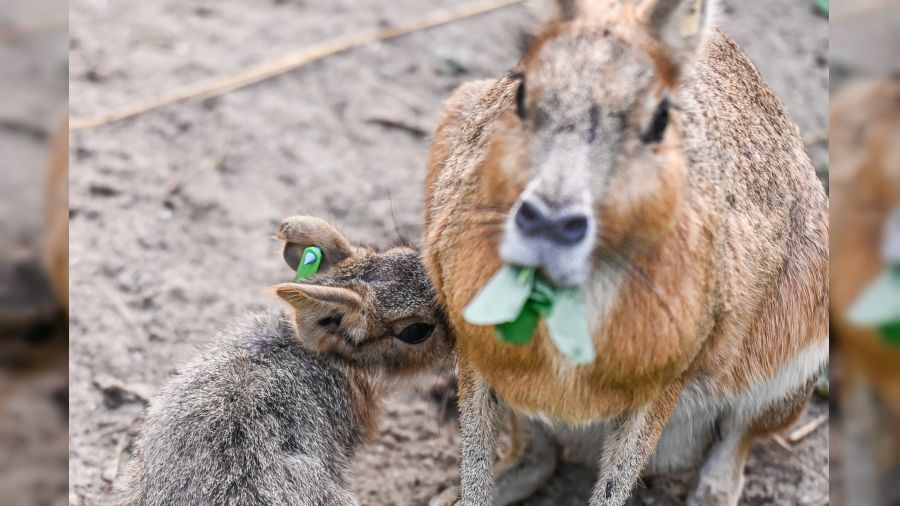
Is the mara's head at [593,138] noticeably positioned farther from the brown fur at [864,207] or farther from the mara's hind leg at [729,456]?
the mara's hind leg at [729,456]

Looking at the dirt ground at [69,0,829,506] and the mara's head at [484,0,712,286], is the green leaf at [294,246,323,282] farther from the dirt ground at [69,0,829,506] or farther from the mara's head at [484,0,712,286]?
the mara's head at [484,0,712,286]

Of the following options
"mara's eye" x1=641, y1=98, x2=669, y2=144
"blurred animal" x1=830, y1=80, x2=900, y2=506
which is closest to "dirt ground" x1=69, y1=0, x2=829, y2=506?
"mara's eye" x1=641, y1=98, x2=669, y2=144

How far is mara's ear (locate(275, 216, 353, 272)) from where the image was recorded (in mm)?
4586

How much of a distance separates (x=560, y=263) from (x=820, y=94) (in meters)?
4.88

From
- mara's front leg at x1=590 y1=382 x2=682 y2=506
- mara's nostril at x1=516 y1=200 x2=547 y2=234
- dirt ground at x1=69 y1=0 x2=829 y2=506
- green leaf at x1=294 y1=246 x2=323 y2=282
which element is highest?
mara's nostril at x1=516 y1=200 x2=547 y2=234

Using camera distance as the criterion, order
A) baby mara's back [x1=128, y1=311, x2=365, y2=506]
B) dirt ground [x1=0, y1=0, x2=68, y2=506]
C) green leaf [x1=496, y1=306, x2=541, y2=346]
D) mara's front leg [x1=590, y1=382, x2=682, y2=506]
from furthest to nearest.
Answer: baby mara's back [x1=128, y1=311, x2=365, y2=506] < mara's front leg [x1=590, y1=382, x2=682, y2=506] < green leaf [x1=496, y1=306, x2=541, y2=346] < dirt ground [x1=0, y1=0, x2=68, y2=506]

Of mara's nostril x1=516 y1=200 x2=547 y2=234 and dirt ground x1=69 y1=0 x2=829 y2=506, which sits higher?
mara's nostril x1=516 y1=200 x2=547 y2=234

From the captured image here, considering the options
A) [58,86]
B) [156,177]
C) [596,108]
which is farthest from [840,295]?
[156,177]

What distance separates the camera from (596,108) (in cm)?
274

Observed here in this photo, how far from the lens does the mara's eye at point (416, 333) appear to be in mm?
4441

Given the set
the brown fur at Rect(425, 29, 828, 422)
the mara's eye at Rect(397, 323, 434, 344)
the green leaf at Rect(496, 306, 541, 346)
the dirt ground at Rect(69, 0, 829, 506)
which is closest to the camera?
the green leaf at Rect(496, 306, 541, 346)

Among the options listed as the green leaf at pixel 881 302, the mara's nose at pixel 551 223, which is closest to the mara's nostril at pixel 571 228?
the mara's nose at pixel 551 223

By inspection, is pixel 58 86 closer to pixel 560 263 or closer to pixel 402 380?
pixel 560 263

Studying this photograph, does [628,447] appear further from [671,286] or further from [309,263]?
[309,263]
